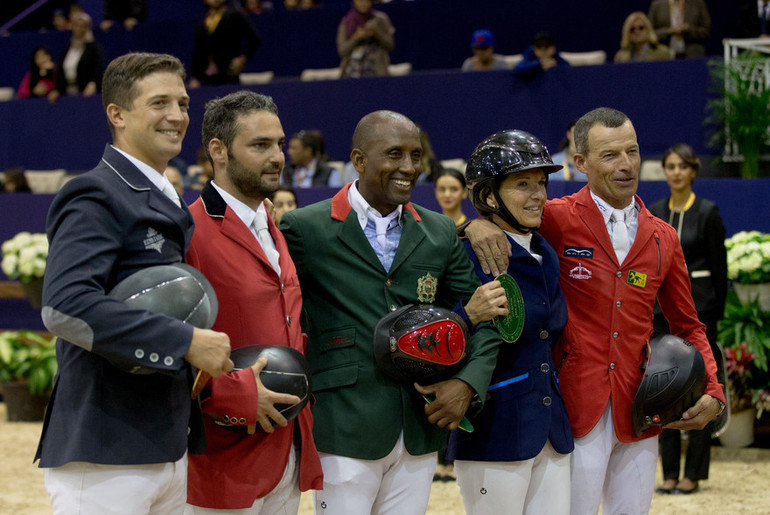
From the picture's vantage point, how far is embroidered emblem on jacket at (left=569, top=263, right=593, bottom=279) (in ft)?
10.8

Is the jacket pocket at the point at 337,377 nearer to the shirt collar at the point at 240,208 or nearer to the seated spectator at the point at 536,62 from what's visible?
the shirt collar at the point at 240,208

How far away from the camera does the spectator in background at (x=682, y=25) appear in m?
9.01

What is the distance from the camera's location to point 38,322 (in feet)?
32.0

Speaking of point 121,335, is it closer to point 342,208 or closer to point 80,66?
point 342,208

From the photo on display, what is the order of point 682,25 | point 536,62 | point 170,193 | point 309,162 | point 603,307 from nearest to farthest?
point 170,193
point 603,307
point 536,62
point 309,162
point 682,25

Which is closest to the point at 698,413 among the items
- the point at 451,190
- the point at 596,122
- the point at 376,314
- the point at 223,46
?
the point at 596,122

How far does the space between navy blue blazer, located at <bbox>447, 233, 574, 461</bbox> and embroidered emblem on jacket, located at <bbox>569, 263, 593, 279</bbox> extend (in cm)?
15

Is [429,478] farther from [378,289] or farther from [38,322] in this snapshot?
[38,322]

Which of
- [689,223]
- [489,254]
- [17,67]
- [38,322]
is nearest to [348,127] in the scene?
[38,322]

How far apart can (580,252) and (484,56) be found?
20.9ft

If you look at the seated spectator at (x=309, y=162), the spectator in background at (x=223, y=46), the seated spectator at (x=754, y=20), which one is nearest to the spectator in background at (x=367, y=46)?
the spectator in background at (x=223, y=46)

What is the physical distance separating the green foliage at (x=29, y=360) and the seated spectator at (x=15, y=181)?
2.55m

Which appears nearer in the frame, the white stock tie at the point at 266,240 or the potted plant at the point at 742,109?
the white stock tie at the point at 266,240

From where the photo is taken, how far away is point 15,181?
10.5 meters
